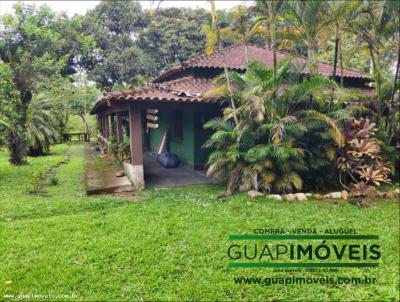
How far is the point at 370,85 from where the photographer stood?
1266 cm

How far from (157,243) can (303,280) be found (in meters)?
2.15

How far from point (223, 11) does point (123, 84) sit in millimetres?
18674

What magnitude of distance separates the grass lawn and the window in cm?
486

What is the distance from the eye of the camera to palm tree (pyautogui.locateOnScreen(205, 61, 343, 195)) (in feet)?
22.6

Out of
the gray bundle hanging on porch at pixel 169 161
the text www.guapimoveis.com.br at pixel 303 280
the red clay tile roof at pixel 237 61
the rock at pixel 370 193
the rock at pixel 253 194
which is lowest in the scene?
the text www.guapimoveis.com.br at pixel 303 280

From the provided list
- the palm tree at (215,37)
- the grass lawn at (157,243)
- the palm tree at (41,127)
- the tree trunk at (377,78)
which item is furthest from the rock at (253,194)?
the palm tree at (41,127)

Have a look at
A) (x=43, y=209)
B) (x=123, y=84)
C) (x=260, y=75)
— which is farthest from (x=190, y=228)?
(x=123, y=84)

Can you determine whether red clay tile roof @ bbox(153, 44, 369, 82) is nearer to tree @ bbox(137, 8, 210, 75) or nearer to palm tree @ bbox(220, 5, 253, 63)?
palm tree @ bbox(220, 5, 253, 63)

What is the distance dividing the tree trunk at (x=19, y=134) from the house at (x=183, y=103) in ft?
8.34

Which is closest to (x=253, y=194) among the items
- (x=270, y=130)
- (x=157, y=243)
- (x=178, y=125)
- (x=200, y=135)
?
(x=270, y=130)

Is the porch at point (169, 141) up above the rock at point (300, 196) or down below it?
above

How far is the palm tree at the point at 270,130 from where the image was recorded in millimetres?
6879

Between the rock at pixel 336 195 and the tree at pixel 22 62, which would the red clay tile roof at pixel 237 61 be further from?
the tree at pixel 22 62

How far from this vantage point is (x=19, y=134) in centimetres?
1029
